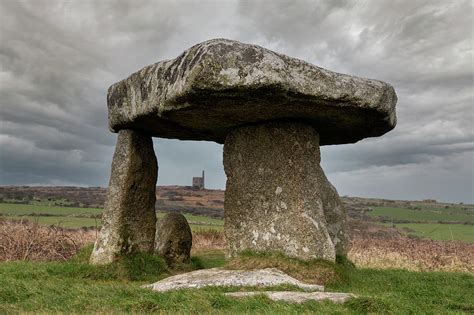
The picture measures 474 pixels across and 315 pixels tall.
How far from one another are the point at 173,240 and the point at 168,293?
607cm

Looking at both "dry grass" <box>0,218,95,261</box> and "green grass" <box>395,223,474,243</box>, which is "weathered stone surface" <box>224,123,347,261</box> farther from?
"green grass" <box>395,223,474,243</box>

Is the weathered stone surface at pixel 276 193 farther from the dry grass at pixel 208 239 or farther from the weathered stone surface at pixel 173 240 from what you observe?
the dry grass at pixel 208 239

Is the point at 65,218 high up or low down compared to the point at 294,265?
down

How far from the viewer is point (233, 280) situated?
8.92 meters

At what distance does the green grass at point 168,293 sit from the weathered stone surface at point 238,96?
3598 mm

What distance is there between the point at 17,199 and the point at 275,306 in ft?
166

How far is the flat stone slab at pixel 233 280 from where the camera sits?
868 centimetres

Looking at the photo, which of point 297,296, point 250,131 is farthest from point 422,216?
point 297,296

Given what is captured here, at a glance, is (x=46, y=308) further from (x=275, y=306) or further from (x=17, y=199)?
(x=17, y=199)

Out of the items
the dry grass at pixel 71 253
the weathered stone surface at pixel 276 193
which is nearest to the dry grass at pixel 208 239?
the dry grass at pixel 71 253

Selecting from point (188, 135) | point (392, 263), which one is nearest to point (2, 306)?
point (188, 135)

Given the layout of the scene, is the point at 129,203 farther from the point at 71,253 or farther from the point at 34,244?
the point at 34,244

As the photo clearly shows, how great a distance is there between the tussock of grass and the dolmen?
0.28m

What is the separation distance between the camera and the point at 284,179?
1132 centimetres
